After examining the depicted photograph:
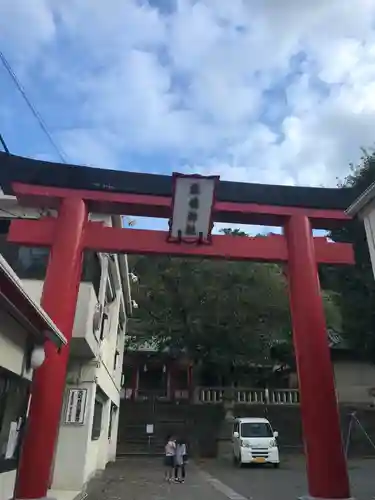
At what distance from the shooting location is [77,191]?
401 inches

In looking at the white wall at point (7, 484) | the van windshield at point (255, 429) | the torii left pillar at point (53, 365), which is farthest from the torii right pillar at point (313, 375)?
the van windshield at point (255, 429)

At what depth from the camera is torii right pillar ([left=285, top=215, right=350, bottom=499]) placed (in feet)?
27.3

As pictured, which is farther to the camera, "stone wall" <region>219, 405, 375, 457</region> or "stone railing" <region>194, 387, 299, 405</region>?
"stone railing" <region>194, 387, 299, 405</region>

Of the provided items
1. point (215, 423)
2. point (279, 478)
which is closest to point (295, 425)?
point (215, 423)

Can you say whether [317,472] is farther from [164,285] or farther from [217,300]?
[164,285]

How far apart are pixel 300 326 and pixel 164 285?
1561 cm

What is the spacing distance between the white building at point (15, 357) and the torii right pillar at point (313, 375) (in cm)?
485

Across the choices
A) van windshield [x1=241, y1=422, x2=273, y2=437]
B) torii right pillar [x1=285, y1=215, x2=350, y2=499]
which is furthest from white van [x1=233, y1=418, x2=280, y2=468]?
torii right pillar [x1=285, y1=215, x2=350, y2=499]

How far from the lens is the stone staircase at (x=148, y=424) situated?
75.7 feet

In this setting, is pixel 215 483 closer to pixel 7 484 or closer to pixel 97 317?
pixel 97 317

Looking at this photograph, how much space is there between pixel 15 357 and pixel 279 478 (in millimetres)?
11256

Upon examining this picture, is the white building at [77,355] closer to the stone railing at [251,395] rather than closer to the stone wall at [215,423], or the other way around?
the stone wall at [215,423]

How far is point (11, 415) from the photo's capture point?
6926mm

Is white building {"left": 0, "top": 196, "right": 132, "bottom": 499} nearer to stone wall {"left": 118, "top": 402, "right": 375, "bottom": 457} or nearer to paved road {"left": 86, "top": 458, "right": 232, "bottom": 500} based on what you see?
paved road {"left": 86, "top": 458, "right": 232, "bottom": 500}
